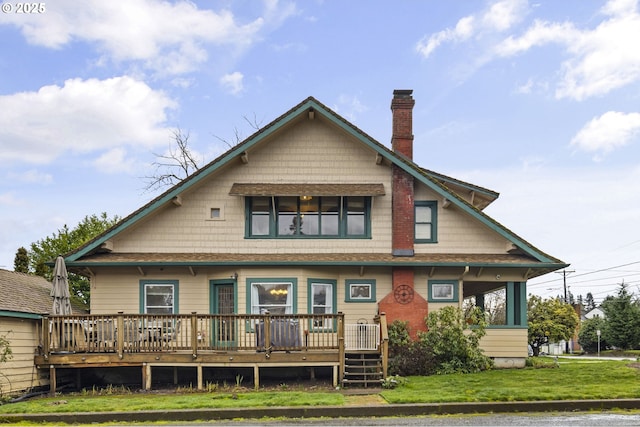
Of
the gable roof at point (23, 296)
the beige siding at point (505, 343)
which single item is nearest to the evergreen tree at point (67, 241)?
the gable roof at point (23, 296)

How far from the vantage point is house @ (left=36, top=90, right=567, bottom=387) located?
20.5 meters

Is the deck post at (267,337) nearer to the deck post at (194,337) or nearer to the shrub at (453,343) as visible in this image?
the deck post at (194,337)

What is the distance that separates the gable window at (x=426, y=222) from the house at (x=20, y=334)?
11312mm

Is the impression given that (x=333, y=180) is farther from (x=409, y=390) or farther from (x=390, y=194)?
(x=409, y=390)

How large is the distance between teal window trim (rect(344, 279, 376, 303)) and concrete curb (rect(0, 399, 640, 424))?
25.2 ft

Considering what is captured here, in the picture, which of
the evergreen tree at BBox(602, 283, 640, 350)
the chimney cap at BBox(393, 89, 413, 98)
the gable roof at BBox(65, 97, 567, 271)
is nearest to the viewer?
the gable roof at BBox(65, 97, 567, 271)

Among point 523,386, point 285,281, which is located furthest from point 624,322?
point 523,386

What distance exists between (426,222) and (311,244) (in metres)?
3.74

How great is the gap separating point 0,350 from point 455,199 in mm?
13424

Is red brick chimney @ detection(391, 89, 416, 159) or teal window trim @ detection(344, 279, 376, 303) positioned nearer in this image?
teal window trim @ detection(344, 279, 376, 303)

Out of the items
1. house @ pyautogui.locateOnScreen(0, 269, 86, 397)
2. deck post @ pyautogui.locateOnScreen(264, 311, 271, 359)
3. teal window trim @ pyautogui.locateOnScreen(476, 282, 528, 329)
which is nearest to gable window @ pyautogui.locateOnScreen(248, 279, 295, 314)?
deck post @ pyautogui.locateOnScreen(264, 311, 271, 359)

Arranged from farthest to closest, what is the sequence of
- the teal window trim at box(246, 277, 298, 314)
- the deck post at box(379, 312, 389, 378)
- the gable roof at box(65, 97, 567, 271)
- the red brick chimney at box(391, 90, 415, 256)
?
the red brick chimney at box(391, 90, 415, 256) < the gable roof at box(65, 97, 567, 271) < the teal window trim at box(246, 277, 298, 314) < the deck post at box(379, 312, 389, 378)

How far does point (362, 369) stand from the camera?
1814 cm

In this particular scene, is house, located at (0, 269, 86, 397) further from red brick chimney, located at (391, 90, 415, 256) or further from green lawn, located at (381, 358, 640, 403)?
red brick chimney, located at (391, 90, 415, 256)
